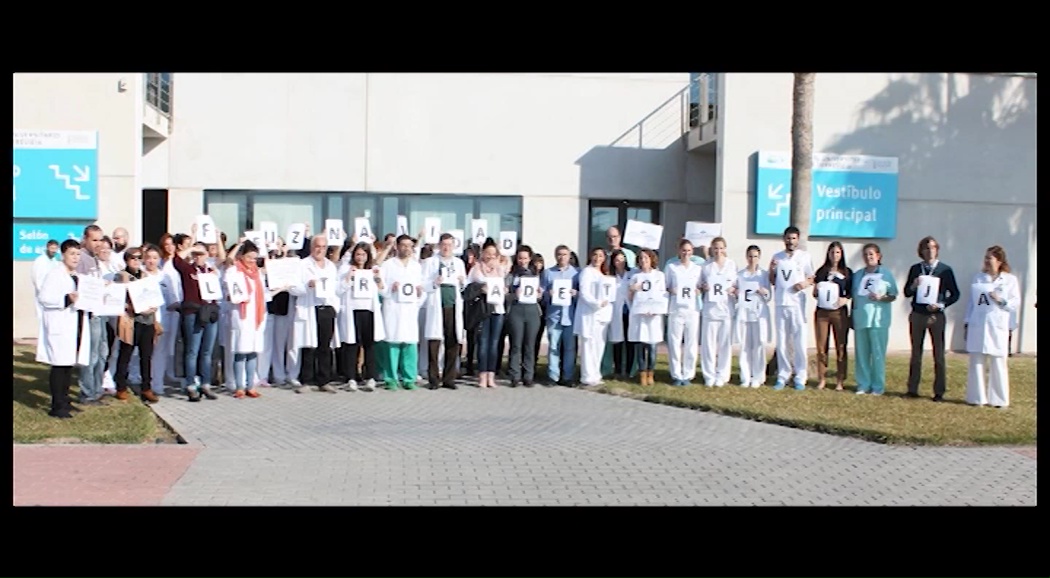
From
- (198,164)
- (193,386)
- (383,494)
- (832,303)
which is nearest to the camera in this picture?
(383,494)

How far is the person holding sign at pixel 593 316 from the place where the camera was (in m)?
12.6

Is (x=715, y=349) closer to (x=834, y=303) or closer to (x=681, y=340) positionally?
(x=681, y=340)

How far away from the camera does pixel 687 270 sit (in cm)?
1263

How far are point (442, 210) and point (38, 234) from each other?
7.38 metres

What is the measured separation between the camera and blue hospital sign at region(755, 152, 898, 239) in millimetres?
17375

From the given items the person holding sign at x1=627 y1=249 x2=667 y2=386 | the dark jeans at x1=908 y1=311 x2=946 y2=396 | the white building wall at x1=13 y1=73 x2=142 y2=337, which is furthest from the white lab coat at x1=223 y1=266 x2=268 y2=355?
the dark jeans at x1=908 y1=311 x2=946 y2=396

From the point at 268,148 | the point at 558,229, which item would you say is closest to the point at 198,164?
the point at 268,148

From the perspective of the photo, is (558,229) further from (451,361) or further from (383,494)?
(383,494)

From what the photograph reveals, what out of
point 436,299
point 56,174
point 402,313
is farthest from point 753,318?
point 56,174

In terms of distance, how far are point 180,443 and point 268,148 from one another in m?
11.0

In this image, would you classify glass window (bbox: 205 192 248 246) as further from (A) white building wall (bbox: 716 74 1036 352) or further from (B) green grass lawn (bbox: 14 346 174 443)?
(A) white building wall (bbox: 716 74 1036 352)

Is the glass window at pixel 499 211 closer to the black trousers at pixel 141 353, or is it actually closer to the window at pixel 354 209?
the window at pixel 354 209

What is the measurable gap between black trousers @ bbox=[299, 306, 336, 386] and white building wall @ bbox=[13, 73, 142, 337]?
226 inches

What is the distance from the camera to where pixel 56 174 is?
627 inches
